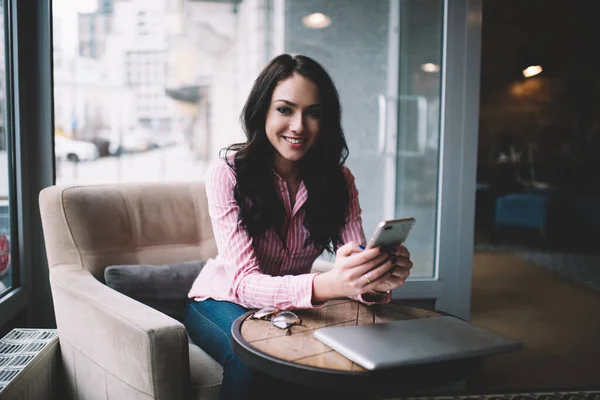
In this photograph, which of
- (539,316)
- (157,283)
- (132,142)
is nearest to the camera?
(157,283)

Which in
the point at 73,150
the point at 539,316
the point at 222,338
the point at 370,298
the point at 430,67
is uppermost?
the point at 430,67

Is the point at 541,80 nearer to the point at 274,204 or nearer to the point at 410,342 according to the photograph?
the point at 274,204

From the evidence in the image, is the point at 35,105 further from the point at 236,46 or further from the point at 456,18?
the point at 456,18

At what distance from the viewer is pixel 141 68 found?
2.66 meters

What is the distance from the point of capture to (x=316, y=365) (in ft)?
3.31

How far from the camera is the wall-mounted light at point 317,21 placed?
99.9 inches

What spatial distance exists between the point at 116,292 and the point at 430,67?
5.66ft

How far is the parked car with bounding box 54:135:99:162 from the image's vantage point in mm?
2395

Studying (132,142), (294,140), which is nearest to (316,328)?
(294,140)

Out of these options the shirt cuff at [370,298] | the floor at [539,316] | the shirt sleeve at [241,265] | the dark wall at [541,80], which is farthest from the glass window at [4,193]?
the dark wall at [541,80]

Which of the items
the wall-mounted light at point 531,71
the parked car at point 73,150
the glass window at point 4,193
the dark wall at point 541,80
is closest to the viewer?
the glass window at point 4,193

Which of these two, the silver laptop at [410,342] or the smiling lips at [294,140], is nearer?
the silver laptop at [410,342]

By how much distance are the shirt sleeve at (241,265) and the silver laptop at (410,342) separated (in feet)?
0.56

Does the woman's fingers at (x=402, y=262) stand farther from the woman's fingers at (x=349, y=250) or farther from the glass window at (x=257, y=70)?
the glass window at (x=257, y=70)
